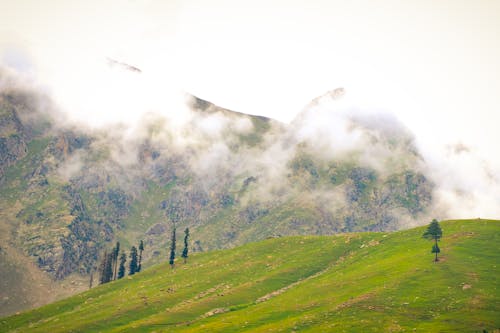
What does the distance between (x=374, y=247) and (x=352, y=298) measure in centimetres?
6284

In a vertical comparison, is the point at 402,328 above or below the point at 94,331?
above

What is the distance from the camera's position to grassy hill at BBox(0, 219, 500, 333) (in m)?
90.1

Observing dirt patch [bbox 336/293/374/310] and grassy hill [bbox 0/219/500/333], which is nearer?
grassy hill [bbox 0/219/500/333]

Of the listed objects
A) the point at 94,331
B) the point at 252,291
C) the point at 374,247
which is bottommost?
the point at 94,331

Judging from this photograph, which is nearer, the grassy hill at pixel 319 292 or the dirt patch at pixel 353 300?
the grassy hill at pixel 319 292

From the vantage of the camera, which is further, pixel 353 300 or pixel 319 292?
pixel 319 292

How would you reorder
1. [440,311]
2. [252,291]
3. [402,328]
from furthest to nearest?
[252,291]
[440,311]
[402,328]

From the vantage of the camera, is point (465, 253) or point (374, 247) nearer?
point (465, 253)

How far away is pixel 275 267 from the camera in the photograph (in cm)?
16762

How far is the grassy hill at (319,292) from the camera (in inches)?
3548

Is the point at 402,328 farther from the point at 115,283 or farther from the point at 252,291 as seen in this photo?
the point at 115,283

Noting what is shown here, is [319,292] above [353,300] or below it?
below

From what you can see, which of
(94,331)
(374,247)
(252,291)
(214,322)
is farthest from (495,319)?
(94,331)

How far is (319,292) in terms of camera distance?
400ft
